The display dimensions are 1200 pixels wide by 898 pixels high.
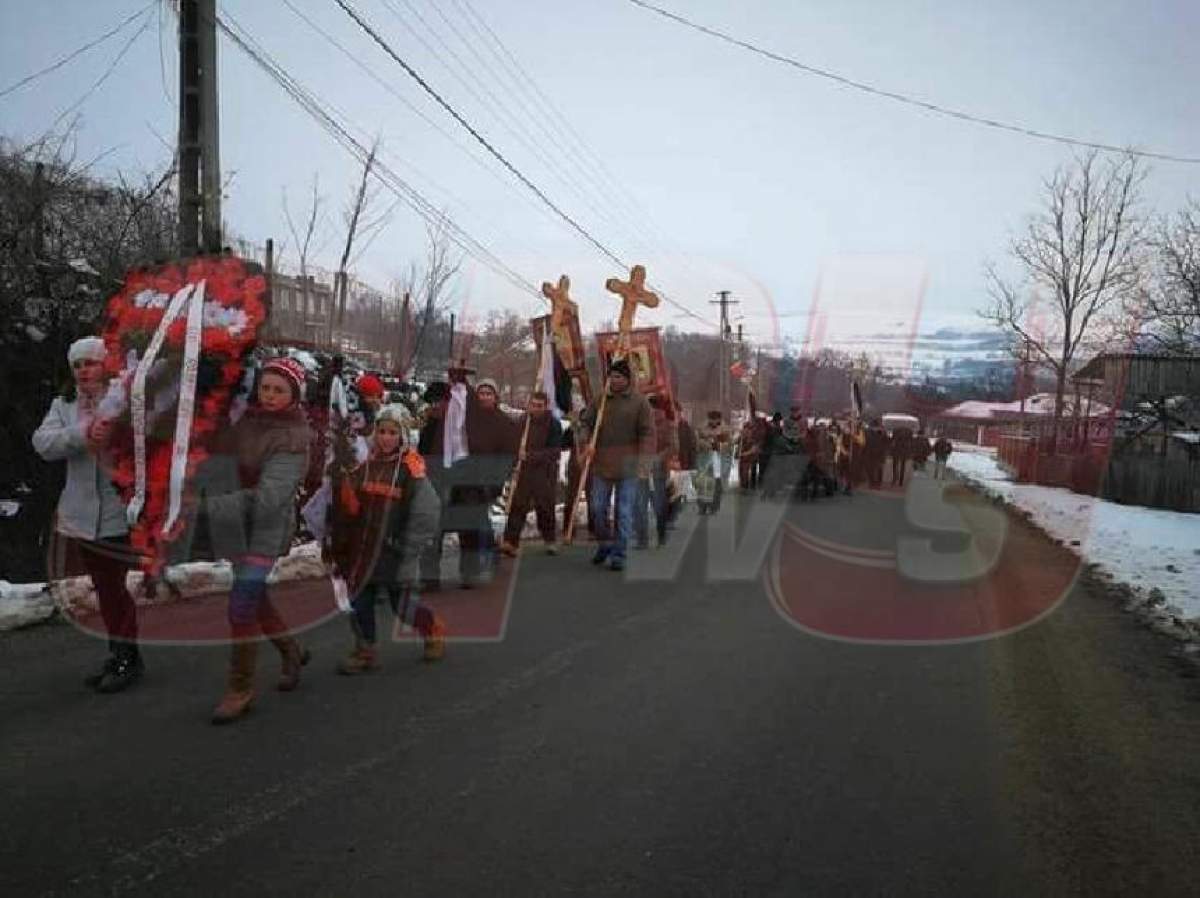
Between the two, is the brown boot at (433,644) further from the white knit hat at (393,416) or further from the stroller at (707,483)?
the stroller at (707,483)

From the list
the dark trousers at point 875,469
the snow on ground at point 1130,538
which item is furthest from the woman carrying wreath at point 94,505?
the dark trousers at point 875,469

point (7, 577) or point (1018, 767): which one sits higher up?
point (1018, 767)

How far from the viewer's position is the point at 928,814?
3.79 metres

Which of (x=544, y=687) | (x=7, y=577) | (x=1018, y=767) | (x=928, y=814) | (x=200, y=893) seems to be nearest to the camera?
(x=200, y=893)

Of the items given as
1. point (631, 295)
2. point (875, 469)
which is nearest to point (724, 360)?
point (875, 469)

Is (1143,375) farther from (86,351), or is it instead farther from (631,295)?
(86,351)

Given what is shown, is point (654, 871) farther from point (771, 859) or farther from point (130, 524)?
point (130, 524)

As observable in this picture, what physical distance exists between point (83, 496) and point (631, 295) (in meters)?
8.00

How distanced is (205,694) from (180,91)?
6.89m

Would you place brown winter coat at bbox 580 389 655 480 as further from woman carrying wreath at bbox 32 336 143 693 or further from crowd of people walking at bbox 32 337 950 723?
woman carrying wreath at bbox 32 336 143 693

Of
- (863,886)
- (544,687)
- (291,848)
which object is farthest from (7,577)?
(863,886)

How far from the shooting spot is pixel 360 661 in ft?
18.2

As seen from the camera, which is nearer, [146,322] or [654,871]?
[654,871]

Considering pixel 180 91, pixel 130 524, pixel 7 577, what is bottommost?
pixel 7 577
